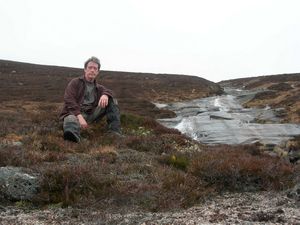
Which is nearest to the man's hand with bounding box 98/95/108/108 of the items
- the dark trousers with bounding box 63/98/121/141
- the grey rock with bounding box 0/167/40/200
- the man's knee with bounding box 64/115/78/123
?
the dark trousers with bounding box 63/98/121/141

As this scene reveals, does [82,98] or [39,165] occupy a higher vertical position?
[82,98]

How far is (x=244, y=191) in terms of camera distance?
380 inches

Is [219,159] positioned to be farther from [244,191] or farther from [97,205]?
[97,205]

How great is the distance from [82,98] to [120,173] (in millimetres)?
4934

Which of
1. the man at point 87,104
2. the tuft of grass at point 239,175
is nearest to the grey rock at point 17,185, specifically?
the tuft of grass at point 239,175

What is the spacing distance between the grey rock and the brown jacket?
500cm

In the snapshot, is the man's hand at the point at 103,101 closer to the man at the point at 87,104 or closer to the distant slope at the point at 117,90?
the man at the point at 87,104

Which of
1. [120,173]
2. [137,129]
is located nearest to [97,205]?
[120,173]

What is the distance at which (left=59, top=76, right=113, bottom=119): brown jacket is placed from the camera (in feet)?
44.4

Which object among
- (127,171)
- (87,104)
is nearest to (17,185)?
(127,171)

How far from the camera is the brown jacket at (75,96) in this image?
1352 cm

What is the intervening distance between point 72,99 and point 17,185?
5752 mm

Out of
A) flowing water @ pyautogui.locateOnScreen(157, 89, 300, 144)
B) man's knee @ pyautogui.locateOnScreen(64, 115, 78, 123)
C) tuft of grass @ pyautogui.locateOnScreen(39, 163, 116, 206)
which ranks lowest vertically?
flowing water @ pyautogui.locateOnScreen(157, 89, 300, 144)

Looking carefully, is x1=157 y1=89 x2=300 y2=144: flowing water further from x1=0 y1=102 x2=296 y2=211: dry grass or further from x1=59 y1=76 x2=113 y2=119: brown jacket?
x1=0 y1=102 x2=296 y2=211: dry grass
